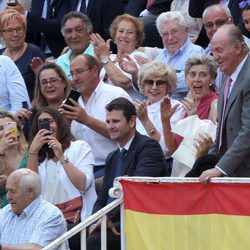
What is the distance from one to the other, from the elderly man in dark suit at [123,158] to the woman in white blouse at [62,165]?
0.55 m

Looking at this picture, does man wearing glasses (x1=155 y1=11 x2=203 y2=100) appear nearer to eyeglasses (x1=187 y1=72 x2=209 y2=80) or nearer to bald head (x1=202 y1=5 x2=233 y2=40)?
bald head (x1=202 y1=5 x2=233 y2=40)

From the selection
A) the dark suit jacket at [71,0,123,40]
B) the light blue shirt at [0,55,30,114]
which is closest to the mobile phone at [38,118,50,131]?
the light blue shirt at [0,55,30,114]

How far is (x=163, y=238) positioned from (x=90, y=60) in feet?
10.9

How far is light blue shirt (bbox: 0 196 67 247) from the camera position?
8.72 meters

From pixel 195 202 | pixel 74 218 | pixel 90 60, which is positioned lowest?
pixel 74 218

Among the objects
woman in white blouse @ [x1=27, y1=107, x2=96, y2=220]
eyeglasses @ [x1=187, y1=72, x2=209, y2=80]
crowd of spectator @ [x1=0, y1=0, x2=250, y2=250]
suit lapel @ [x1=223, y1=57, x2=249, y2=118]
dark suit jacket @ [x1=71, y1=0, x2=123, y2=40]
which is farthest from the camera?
dark suit jacket @ [x1=71, y1=0, x2=123, y2=40]

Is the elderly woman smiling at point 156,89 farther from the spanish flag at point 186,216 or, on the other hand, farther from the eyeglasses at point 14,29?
the eyeglasses at point 14,29

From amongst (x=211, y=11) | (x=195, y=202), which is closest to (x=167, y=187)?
(x=195, y=202)

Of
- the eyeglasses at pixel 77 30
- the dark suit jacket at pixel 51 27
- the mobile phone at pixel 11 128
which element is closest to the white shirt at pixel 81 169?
the mobile phone at pixel 11 128

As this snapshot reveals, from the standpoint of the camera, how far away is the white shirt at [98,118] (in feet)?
34.7

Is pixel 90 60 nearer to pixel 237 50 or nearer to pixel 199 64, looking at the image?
pixel 199 64

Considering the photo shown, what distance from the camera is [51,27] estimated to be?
13.9 m

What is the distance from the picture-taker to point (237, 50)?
8281 millimetres

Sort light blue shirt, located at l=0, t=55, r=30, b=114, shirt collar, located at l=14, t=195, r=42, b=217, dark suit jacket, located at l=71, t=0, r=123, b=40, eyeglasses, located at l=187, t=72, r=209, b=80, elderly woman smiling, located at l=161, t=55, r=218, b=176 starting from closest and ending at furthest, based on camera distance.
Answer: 1. shirt collar, located at l=14, t=195, r=42, b=217
2. elderly woman smiling, located at l=161, t=55, r=218, b=176
3. eyeglasses, located at l=187, t=72, r=209, b=80
4. light blue shirt, located at l=0, t=55, r=30, b=114
5. dark suit jacket, located at l=71, t=0, r=123, b=40
